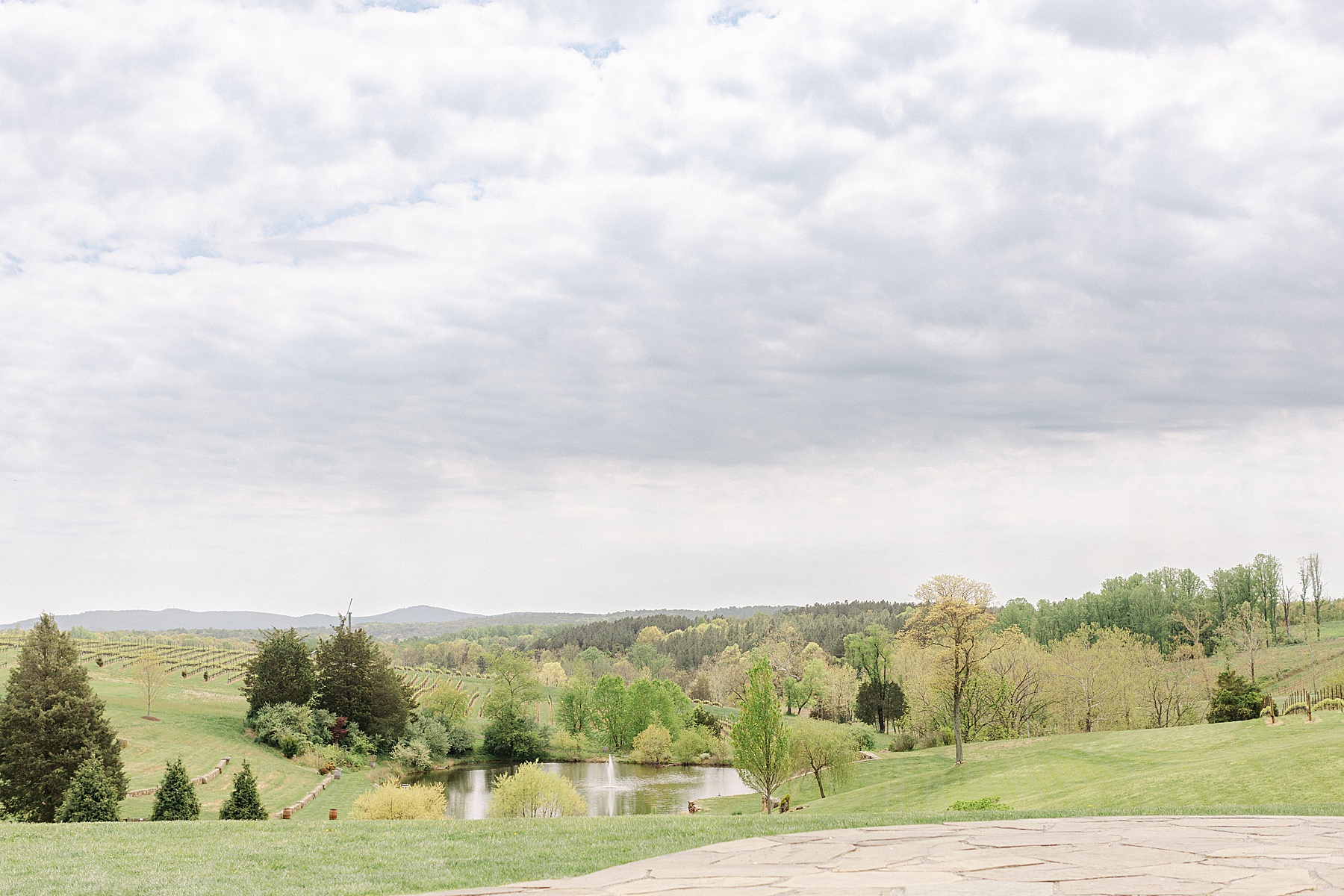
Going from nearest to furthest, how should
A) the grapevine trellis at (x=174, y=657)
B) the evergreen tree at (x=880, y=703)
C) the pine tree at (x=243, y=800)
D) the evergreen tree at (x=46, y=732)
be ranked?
the pine tree at (x=243, y=800), the evergreen tree at (x=46, y=732), the evergreen tree at (x=880, y=703), the grapevine trellis at (x=174, y=657)

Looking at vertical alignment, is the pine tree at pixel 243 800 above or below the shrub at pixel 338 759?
above

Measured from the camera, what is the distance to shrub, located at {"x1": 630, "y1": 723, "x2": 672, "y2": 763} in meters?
74.0

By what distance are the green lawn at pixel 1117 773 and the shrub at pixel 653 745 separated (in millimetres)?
24666

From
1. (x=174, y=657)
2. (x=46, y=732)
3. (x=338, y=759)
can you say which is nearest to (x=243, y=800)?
(x=46, y=732)

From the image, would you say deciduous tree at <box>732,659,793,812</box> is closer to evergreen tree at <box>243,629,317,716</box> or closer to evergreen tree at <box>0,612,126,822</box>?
evergreen tree at <box>0,612,126,822</box>

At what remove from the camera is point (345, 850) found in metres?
13.1

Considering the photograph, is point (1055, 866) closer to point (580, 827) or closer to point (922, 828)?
point (922, 828)

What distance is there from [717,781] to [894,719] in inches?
1018

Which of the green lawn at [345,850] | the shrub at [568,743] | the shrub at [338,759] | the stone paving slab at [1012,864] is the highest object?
the stone paving slab at [1012,864]

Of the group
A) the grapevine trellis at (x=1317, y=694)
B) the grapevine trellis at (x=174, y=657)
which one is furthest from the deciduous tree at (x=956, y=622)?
the grapevine trellis at (x=174, y=657)

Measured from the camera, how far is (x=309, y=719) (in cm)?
5747

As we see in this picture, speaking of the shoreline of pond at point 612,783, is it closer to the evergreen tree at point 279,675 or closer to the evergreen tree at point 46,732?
the evergreen tree at point 279,675

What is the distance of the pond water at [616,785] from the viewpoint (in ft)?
159

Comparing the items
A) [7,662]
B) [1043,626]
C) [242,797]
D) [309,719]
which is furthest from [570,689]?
[1043,626]
